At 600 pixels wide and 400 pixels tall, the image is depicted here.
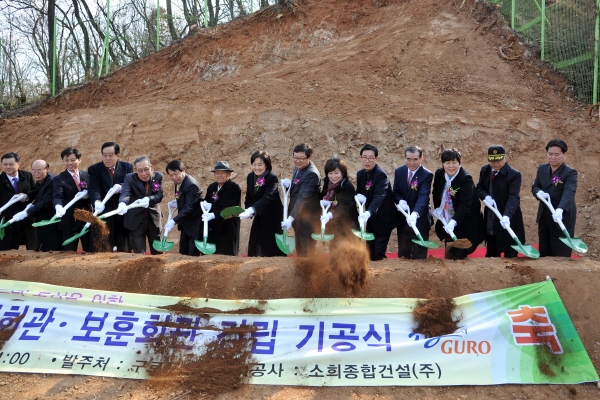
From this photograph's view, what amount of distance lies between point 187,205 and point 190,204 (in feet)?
0.11

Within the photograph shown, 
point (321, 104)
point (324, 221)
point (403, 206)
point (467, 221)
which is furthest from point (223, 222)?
point (321, 104)

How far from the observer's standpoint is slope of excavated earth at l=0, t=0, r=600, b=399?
864 centimetres

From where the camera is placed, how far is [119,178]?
5.85 metres

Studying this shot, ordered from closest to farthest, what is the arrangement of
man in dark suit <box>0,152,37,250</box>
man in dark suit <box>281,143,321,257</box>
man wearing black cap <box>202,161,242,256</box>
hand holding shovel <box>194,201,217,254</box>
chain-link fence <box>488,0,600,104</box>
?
1. hand holding shovel <box>194,201,217,254</box>
2. man in dark suit <box>281,143,321,257</box>
3. man wearing black cap <box>202,161,242,256</box>
4. man in dark suit <box>0,152,37,250</box>
5. chain-link fence <box>488,0,600,104</box>

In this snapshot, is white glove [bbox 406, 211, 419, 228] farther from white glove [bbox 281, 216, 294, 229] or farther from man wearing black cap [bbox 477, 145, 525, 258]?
white glove [bbox 281, 216, 294, 229]

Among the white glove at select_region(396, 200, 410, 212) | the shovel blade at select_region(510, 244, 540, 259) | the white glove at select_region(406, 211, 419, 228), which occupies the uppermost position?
the white glove at select_region(396, 200, 410, 212)

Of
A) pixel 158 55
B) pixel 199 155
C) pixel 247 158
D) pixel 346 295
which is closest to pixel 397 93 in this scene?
pixel 247 158

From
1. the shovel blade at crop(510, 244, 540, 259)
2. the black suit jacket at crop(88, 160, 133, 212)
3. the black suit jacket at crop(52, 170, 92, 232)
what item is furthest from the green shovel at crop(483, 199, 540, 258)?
the black suit jacket at crop(52, 170, 92, 232)

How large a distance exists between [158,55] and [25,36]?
738cm

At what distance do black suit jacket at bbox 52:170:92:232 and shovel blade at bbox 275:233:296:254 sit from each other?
2.37 meters

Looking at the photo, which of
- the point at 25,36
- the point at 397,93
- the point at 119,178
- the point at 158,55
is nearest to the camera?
the point at 119,178

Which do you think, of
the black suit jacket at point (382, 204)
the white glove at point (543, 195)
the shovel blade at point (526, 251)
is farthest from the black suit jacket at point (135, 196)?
the white glove at point (543, 195)

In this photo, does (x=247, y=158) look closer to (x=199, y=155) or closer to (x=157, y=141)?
(x=199, y=155)

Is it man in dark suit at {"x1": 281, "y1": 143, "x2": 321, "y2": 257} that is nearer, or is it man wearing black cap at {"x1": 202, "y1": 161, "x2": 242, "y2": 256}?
man in dark suit at {"x1": 281, "y1": 143, "x2": 321, "y2": 257}
